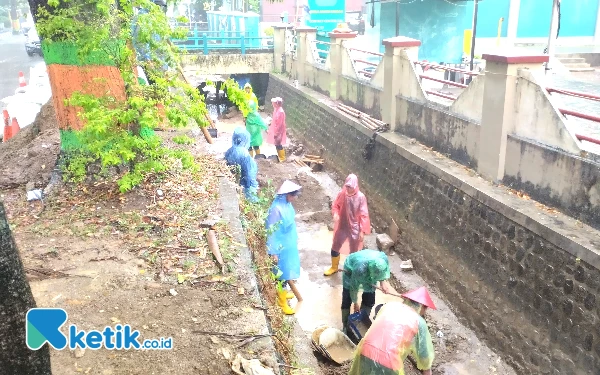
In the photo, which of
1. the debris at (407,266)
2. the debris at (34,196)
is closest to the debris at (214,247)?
the debris at (34,196)

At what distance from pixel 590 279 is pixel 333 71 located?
393 inches

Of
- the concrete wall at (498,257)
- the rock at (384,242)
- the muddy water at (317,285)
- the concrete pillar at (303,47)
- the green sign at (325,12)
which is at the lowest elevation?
the muddy water at (317,285)

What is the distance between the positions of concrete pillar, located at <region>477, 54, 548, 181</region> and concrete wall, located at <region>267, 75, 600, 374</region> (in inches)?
12.1

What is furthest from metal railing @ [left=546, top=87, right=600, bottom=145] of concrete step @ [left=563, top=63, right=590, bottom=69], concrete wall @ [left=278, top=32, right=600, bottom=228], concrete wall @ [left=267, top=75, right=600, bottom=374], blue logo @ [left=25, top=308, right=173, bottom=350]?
concrete step @ [left=563, top=63, right=590, bottom=69]

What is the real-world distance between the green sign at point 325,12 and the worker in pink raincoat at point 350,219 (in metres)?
11.9

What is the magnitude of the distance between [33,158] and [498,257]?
677cm

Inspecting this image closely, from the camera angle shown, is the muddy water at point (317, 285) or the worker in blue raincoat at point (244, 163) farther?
the worker in blue raincoat at point (244, 163)

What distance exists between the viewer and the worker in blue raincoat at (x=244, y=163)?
304 inches

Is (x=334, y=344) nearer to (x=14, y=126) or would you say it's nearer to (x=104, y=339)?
(x=104, y=339)

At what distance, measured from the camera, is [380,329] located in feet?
12.9

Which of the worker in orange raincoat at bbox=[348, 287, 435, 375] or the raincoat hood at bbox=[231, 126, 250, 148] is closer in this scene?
the worker in orange raincoat at bbox=[348, 287, 435, 375]

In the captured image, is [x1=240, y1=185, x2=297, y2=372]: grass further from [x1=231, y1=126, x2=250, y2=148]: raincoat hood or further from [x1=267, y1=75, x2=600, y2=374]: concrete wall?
[x1=267, y1=75, x2=600, y2=374]: concrete wall

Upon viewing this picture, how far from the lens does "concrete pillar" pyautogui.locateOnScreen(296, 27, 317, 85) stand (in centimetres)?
1638

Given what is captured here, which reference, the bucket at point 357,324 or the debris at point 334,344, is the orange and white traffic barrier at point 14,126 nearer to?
the debris at point 334,344
